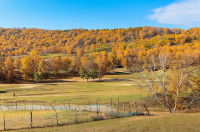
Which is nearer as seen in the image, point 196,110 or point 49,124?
point 49,124

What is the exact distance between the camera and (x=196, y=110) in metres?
29.5

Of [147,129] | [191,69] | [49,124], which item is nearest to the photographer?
[147,129]

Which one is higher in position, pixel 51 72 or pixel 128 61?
pixel 128 61

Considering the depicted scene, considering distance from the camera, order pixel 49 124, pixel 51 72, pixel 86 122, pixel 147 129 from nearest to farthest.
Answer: pixel 147 129
pixel 49 124
pixel 86 122
pixel 51 72

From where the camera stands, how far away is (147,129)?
16250 millimetres

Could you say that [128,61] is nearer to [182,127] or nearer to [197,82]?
[197,82]

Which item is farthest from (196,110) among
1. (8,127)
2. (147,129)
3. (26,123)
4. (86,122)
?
(8,127)

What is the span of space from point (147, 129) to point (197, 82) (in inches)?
986

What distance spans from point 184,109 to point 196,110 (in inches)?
86.4

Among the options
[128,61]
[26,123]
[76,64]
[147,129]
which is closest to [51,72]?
[76,64]

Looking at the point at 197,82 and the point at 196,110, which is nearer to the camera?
the point at 196,110

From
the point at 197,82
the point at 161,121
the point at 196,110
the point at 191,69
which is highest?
the point at 191,69

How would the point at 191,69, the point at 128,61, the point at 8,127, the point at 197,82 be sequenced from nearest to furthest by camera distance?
the point at 8,127 → the point at 191,69 → the point at 197,82 → the point at 128,61

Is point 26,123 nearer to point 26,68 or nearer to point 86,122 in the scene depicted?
point 86,122
